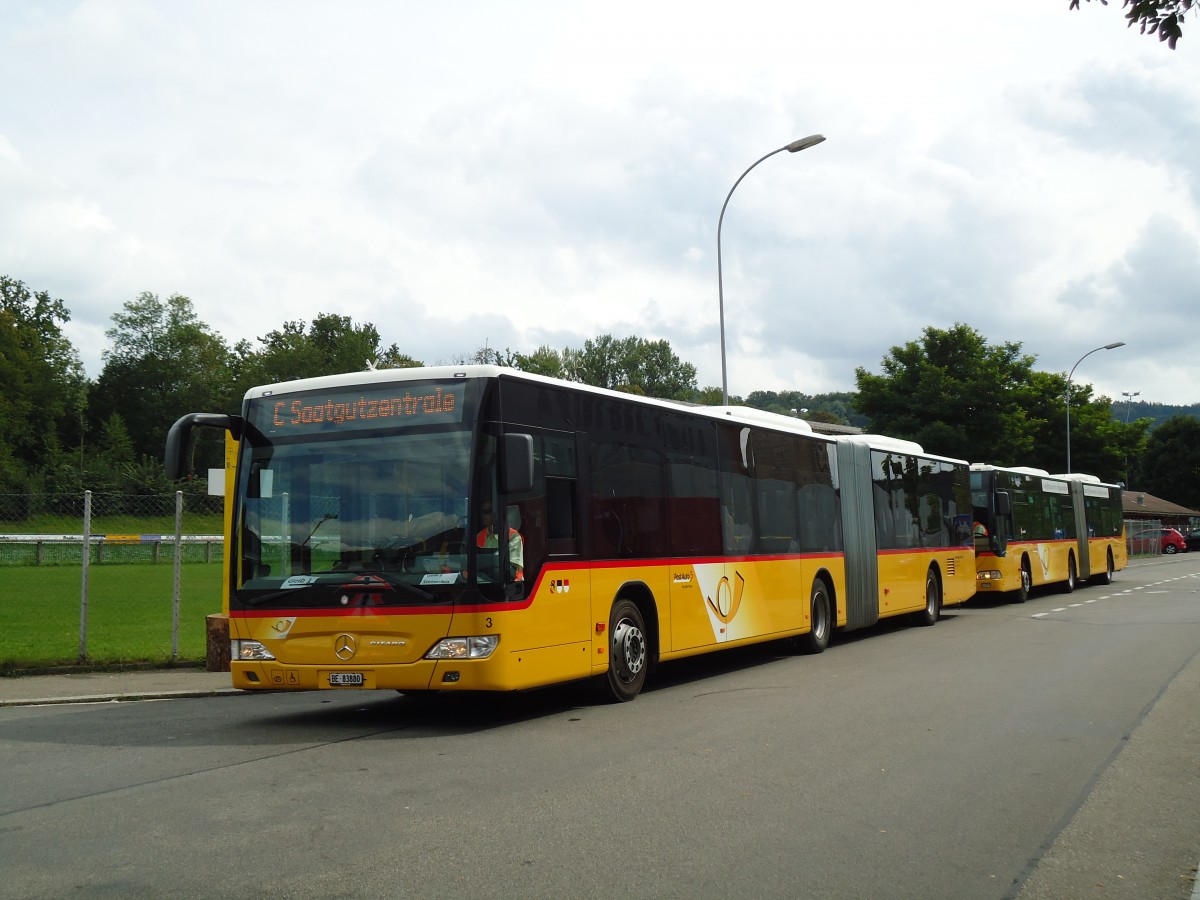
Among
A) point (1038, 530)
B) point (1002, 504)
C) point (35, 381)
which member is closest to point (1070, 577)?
point (1038, 530)

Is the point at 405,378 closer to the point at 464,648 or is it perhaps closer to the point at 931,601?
the point at 464,648

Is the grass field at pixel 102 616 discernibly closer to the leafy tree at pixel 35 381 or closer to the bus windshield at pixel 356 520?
the bus windshield at pixel 356 520

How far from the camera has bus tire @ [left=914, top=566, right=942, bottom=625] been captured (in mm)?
22359

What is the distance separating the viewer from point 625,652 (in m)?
11.8

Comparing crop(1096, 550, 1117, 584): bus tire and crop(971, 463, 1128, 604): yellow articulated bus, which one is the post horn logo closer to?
crop(971, 463, 1128, 604): yellow articulated bus

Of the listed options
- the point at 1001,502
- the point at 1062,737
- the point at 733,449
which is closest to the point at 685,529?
the point at 733,449

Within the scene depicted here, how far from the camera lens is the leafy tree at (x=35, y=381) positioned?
7462cm

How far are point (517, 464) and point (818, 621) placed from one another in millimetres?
8790

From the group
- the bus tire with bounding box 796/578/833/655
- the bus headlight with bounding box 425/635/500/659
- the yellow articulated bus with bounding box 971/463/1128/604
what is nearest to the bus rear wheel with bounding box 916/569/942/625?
the yellow articulated bus with bounding box 971/463/1128/604

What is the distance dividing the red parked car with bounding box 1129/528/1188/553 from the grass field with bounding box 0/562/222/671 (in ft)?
185

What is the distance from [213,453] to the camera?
80.1m

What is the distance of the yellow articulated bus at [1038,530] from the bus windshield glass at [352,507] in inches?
769

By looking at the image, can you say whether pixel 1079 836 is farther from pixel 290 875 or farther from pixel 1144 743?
pixel 290 875

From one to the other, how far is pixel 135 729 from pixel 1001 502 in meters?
21.4
